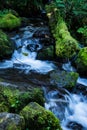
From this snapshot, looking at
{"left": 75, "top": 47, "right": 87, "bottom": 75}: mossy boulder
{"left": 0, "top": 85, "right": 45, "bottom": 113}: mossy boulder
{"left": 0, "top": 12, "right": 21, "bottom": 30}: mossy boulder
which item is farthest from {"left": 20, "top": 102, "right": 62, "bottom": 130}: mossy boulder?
{"left": 0, "top": 12, "right": 21, "bottom": 30}: mossy boulder

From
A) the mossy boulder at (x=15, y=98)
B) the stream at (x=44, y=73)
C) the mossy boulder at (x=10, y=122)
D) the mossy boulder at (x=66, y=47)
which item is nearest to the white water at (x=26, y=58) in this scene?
the stream at (x=44, y=73)

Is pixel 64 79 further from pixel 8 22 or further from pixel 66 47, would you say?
pixel 8 22

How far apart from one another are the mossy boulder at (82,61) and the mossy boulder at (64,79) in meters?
0.87

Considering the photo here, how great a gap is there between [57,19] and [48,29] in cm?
63

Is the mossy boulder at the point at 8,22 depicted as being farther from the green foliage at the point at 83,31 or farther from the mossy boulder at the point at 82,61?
the mossy boulder at the point at 82,61

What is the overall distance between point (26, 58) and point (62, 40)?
1.49 m

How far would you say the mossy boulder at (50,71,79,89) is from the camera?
7.99 m

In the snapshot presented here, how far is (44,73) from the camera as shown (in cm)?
904

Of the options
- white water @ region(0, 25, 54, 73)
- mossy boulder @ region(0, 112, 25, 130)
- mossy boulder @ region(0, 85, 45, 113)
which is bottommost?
white water @ region(0, 25, 54, 73)

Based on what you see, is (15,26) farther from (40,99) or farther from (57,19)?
(40,99)

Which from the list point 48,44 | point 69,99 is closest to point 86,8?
point 48,44

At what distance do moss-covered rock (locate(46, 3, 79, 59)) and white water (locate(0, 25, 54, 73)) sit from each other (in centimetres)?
63

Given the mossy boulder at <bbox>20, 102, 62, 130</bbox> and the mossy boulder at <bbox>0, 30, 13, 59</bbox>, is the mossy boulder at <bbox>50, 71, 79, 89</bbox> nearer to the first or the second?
the mossy boulder at <bbox>0, 30, 13, 59</bbox>

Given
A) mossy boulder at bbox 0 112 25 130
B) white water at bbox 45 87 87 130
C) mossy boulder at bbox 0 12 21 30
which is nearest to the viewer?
mossy boulder at bbox 0 112 25 130
